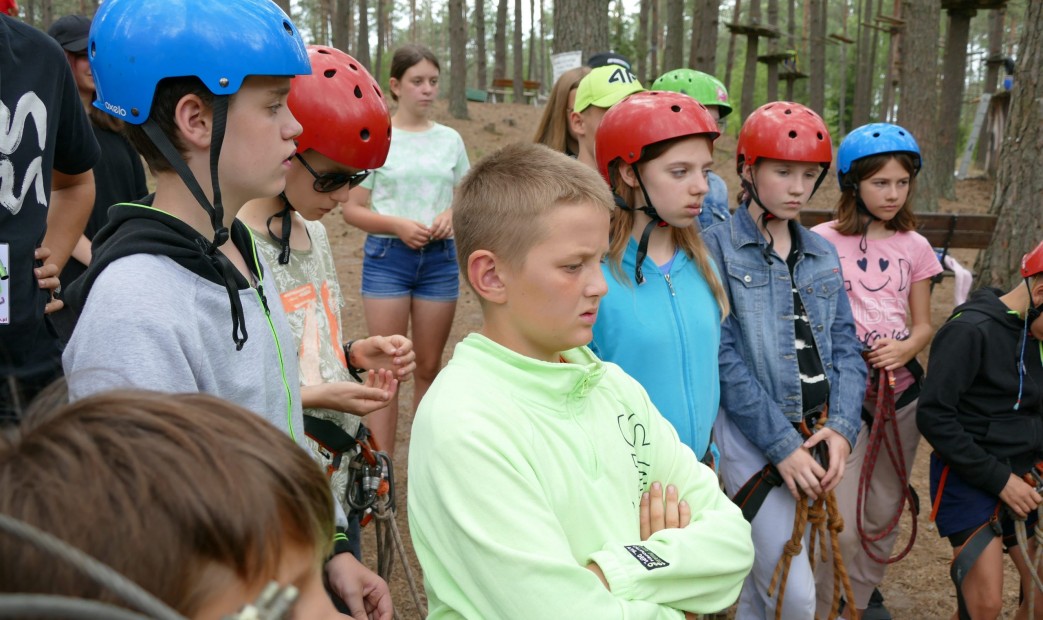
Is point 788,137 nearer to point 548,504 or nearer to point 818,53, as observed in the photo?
point 548,504

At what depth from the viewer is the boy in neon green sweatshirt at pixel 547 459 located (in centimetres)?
177

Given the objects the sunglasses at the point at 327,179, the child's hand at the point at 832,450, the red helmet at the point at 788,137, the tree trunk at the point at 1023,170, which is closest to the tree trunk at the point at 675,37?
the tree trunk at the point at 1023,170

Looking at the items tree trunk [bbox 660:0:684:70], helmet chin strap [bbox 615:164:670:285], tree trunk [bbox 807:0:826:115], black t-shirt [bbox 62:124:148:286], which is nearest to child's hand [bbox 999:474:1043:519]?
helmet chin strap [bbox 615:164:670:285]

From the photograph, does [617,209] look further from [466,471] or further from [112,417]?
[112,417]

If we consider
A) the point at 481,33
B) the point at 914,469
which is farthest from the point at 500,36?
the point at 914,469

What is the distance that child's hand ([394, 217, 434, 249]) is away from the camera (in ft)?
15.7

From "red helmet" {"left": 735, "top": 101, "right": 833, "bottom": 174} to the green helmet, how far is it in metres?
1.36

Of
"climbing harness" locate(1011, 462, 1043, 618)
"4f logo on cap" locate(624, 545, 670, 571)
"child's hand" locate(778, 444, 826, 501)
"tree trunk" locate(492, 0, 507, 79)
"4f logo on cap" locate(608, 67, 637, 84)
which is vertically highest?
"tree trunk" locate(492, 0, 507, 79)

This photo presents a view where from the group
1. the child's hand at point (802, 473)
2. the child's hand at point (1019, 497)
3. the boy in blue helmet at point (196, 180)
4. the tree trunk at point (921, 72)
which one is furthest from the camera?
the tree trunk at point (921, 72)

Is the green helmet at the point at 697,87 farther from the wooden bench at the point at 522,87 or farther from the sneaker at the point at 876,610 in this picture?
the wooden bench at the point at 522,87

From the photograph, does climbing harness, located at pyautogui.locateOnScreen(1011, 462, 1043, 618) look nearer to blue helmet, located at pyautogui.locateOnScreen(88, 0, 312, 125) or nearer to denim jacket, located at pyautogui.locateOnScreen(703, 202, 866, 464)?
denim jacket, located at pyautogui.locateOnScreen(703, 202, 866, 464)

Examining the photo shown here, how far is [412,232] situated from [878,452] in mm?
2769

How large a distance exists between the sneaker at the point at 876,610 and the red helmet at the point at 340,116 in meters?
3.29

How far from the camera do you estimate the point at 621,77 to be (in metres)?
4.21
